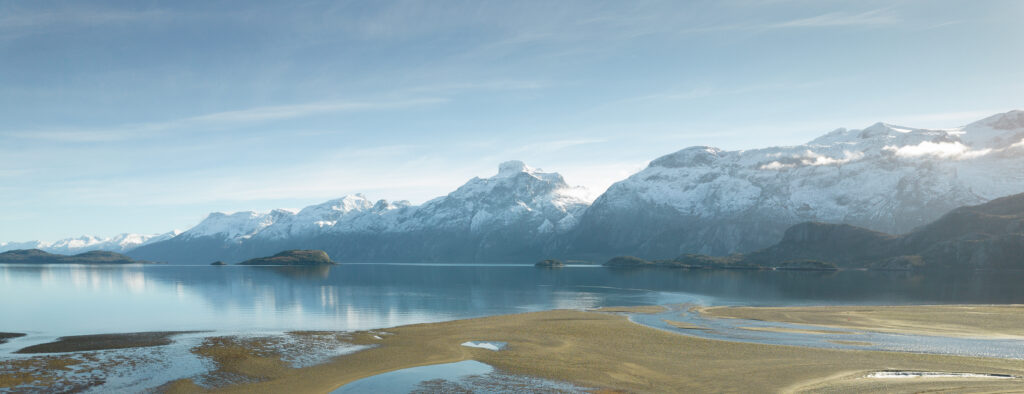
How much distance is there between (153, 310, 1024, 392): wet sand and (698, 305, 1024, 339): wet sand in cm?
1945

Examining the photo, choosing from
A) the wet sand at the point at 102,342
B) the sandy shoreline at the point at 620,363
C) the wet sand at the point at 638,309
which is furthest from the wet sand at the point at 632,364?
the wet sand at the point at 638,309

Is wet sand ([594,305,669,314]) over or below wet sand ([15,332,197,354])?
below

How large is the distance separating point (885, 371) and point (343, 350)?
148 ft

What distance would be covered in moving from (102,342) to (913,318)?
315ft

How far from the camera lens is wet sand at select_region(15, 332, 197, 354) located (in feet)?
174

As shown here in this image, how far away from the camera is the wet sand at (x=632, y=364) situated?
38.5 metres

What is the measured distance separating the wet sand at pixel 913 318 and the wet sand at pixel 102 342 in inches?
2763

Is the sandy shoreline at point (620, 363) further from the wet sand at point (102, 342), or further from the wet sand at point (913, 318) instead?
the wet sand at point (913, 318)

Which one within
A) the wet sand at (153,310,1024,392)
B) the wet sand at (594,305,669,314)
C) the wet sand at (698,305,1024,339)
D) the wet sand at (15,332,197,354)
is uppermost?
the wet sand at (15,332,197,354)

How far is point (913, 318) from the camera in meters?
75.1

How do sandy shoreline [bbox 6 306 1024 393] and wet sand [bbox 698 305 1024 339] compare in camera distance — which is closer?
sandy shoreline [bbox 6 306 1024 393]

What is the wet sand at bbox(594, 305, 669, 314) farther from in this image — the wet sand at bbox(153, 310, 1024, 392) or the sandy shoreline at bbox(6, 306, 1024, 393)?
the wet sand at bbox(153, 310, 1024, 392)

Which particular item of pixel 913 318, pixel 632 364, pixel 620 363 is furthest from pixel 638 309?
pixel 632 364

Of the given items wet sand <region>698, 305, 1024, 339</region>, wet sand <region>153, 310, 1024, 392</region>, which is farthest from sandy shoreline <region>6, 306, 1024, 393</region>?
wet sand <region>698, 305, 1024, 339</region>
